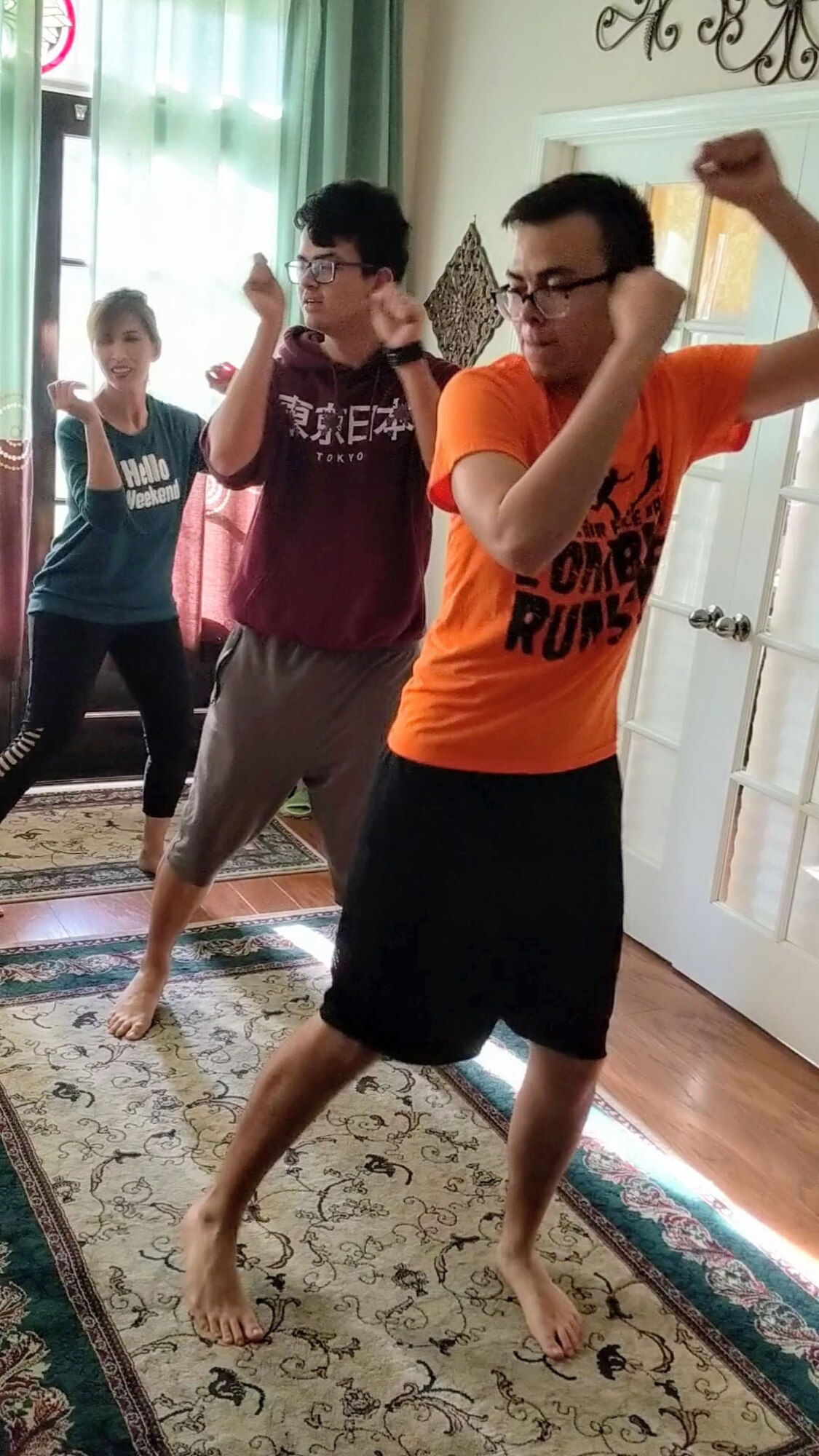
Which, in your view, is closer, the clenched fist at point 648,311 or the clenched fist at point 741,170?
the clenched fist at point 648,311

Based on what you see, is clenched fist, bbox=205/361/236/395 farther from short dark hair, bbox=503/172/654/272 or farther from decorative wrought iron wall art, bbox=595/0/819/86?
decorative wrought iron wall art, bbox=595/0/819/86

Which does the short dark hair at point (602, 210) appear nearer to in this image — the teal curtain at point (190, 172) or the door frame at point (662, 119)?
the door frame at point (662, 119)

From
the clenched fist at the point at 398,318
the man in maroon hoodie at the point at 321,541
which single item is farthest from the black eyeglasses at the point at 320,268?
the clenched fist at the point at 398,318

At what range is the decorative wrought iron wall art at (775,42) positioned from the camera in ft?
8.21

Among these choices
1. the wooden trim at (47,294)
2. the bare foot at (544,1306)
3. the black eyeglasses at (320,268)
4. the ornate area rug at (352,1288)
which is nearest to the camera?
the ornate area rug at (352,1288)

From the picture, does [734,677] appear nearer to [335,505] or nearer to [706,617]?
[706,617]

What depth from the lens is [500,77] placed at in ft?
11.2

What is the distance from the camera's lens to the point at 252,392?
6.43ft

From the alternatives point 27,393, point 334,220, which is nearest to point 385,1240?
point 334,220

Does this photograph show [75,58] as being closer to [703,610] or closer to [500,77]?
[500,77]

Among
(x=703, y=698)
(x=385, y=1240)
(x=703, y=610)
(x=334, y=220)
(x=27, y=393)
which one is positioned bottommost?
(x=385, y=1240)

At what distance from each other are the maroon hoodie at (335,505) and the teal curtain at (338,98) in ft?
5.45

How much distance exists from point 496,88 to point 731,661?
1.72 meters

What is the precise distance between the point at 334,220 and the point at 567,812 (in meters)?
1.09
